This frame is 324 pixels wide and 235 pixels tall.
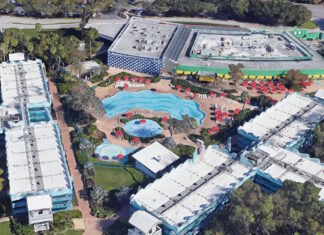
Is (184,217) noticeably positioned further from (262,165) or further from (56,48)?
Result: (56,48)

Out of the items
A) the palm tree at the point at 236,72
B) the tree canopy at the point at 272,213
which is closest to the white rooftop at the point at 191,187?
the tree canopy at the point at 272,213

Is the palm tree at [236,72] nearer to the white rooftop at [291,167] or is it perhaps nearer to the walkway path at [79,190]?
the white rooftop at [291,167]

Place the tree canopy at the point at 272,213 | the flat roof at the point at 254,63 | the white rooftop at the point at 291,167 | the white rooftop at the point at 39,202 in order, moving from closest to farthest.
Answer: the tree canopy at the point at 272,213 < the white rooftop at the point at 39,202 < the white rooftop at the point at 291,167 < the flat roof at the point at 254,63

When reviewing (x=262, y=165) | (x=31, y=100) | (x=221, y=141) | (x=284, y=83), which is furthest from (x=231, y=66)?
(x=31, y=100)

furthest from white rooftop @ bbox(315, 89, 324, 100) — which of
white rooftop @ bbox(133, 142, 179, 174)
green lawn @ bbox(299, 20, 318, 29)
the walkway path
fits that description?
the walkway path

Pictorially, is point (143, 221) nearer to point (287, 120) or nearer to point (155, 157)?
point (155, 157)

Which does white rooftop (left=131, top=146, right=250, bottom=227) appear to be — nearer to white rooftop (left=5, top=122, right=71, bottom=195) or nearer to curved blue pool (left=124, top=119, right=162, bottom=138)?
white rooftop (left=5, top=122, right=71, bottom=195)
